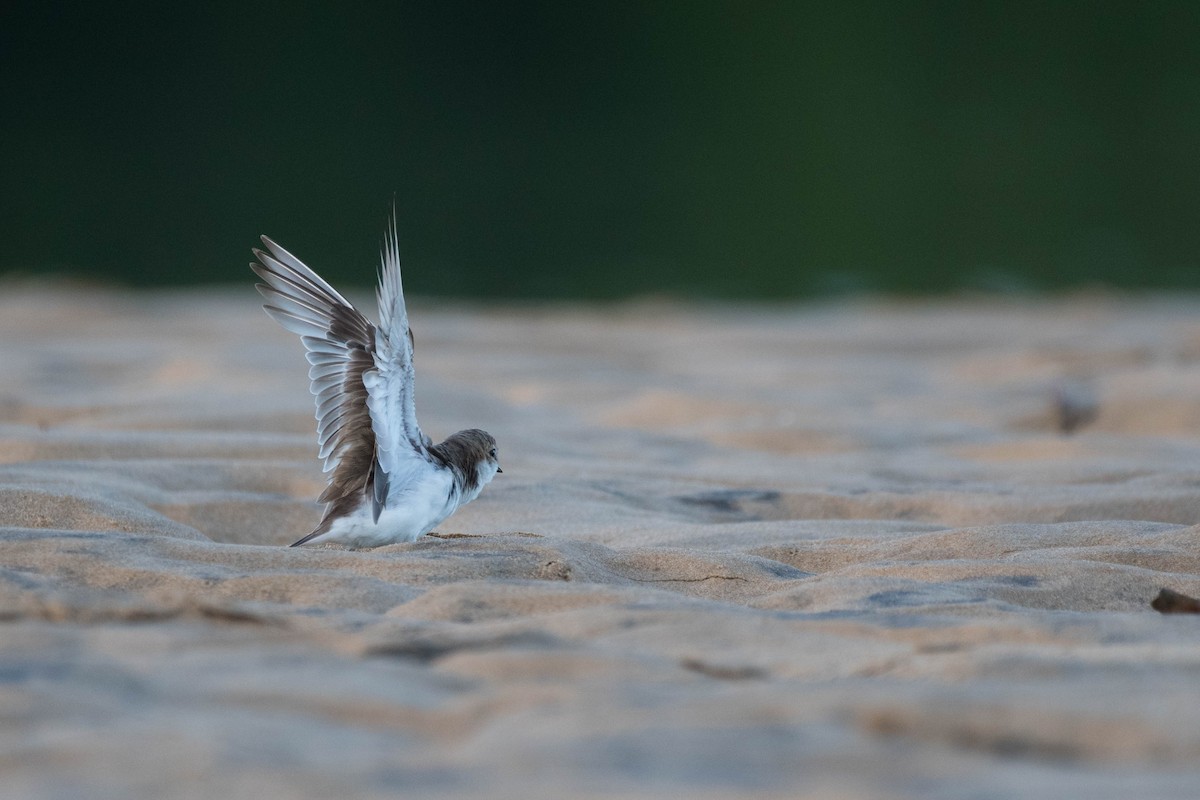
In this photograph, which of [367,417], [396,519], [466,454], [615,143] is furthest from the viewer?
[615,143]

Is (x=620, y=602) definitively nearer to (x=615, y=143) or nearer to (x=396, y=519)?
(x=396, y=519)

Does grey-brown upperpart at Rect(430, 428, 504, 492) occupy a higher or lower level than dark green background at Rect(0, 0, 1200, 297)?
lower

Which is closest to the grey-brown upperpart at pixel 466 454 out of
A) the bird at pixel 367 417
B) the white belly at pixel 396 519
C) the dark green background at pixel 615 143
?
the bird at pixel 367 417

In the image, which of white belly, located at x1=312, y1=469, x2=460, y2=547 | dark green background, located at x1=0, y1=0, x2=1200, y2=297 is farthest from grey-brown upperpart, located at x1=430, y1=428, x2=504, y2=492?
dark green background, located at x1=0, y1=0, x2=1200, y2=297

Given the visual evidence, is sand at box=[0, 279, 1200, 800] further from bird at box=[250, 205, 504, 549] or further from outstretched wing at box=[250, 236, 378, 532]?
outstretched wing at box=[250, 236, 378, 532]

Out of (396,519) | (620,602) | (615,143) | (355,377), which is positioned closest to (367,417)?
(355,377)

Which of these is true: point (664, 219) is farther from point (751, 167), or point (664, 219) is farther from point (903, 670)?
point (903, 670)

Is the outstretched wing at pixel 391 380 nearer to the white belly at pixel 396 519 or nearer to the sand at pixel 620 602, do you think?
the white belly at pixel 396 519
